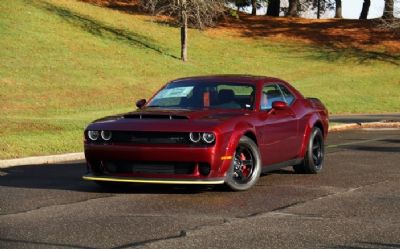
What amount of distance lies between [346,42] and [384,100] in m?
13.4

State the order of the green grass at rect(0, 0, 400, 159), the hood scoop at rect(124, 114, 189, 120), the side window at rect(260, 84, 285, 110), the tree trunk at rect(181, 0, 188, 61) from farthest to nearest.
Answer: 1. the tree trunk at rect(181, 0, 188, 61)
2. the green grass at rect(0, 0, 400, 159)
3. the side window at rect(260, 84, 285, 110)
4. the hood scoop at rect(124, 114, 189, 120)

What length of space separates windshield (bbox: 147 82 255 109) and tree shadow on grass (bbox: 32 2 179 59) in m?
30.8

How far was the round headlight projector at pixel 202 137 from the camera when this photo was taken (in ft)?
28.8

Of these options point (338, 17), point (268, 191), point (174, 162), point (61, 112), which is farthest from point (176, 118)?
point (338, 17)

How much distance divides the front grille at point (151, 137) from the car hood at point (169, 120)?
2.1 inches

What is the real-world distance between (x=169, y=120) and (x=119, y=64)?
2865cm

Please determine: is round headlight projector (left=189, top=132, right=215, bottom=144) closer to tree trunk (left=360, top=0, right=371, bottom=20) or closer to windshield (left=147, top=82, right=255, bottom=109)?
windshield (left=147, top=82, right=255, bottom=109)

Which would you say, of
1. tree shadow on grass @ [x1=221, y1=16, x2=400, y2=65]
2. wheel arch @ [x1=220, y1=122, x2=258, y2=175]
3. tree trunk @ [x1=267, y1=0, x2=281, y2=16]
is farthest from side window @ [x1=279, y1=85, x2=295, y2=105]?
tree trunk @ [x1=267, y1=0, x2=281, y2=16]

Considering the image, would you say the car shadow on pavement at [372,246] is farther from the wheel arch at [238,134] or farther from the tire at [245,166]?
the tire at [245,166]

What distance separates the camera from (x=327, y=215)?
25.4 ft

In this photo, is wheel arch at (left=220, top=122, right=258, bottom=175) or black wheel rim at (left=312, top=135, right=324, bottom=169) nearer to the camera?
wheel arch at (left=220, top=122, right=258, bottom=175)

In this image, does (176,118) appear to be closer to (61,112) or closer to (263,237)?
(263,237)

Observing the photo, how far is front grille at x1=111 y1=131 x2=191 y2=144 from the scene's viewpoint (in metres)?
8.80

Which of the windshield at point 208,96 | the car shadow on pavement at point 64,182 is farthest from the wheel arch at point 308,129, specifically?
the car shadow on pavement at point 64,182
